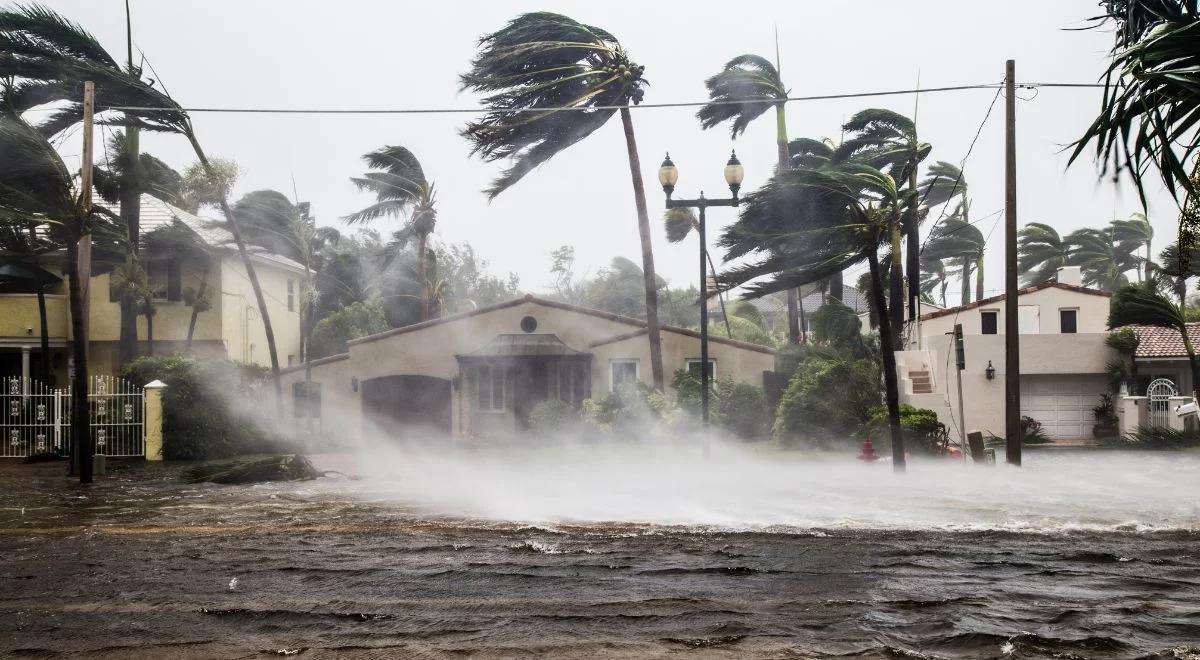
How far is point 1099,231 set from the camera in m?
52.5

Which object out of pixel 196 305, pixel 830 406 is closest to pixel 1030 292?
pixel 830 406

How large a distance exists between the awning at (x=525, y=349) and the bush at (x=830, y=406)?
7.73m

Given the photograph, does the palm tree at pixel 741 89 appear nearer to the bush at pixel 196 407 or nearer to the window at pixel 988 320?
the window at pixel 988 320

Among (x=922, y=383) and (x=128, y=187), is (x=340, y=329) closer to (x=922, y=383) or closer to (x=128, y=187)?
(x=128, y=187)

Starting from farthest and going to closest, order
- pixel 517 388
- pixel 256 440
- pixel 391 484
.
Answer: pixel 517 388, pixel 256 440, pixel 391 484

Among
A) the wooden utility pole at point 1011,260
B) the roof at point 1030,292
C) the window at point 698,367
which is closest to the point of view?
the wooden utility pole at point 1011,260

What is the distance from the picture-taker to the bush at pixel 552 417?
28.4 metres

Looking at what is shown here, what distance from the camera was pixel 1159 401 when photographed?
93.6 feet

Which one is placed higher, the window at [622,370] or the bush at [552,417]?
the window at [622,370]

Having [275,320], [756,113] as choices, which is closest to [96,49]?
[275,320]

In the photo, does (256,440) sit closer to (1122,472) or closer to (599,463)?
(599,463)

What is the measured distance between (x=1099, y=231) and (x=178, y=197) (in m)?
44.5

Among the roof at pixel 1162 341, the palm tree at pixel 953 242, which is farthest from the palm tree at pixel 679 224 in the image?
the roof at pixel 1162 341

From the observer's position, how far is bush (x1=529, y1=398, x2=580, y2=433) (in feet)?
93.2
